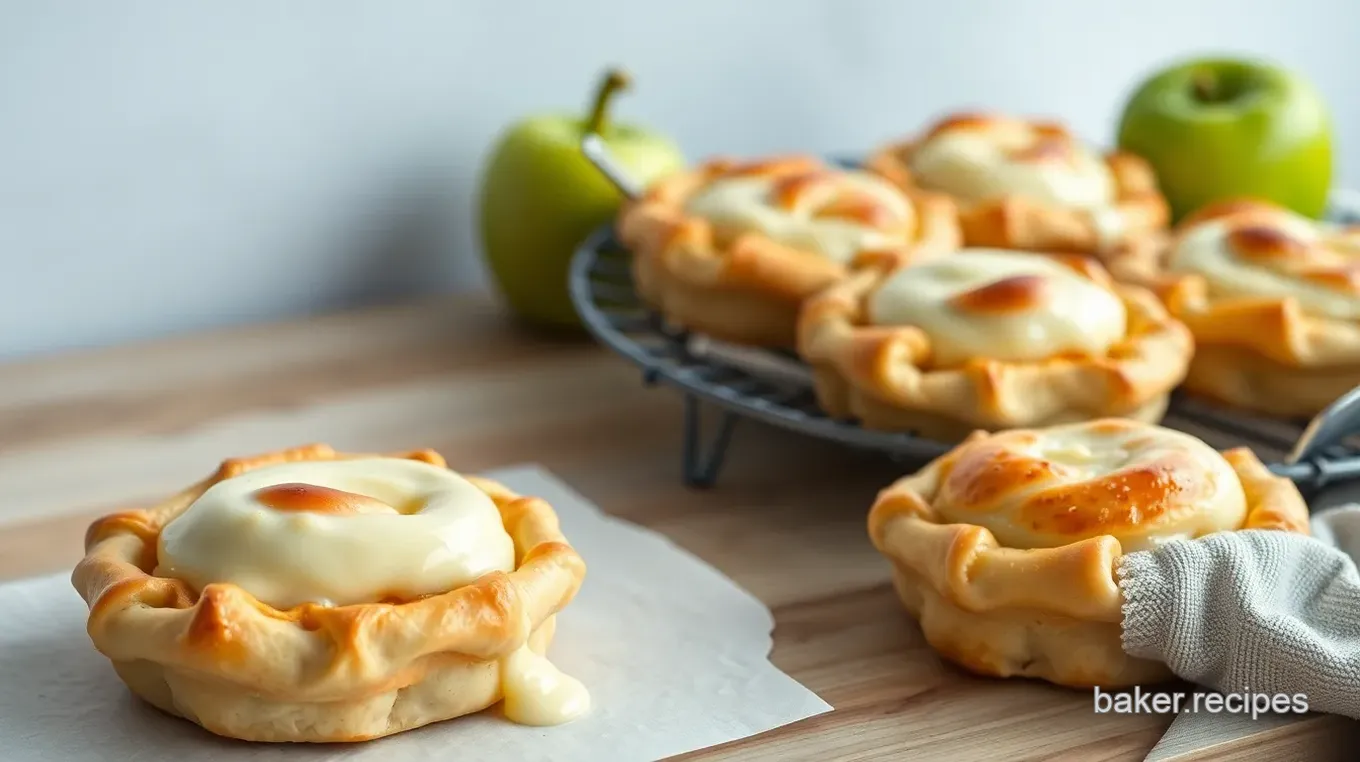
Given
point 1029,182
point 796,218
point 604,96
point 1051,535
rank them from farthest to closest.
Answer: point 604,96
point 1029,182
point 796,218
point 1051,535

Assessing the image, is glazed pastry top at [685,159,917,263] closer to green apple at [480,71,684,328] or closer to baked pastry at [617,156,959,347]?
baked pastry at [617,156,959,347]

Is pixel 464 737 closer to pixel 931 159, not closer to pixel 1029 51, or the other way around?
pixel 931 159

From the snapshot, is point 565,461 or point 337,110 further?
point 337,110

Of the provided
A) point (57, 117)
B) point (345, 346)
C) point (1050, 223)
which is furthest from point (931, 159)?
point (57, 117)

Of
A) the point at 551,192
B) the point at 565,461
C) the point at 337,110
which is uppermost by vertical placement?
the point at 337,110

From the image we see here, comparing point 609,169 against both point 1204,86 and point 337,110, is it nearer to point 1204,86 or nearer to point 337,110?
point 337,110

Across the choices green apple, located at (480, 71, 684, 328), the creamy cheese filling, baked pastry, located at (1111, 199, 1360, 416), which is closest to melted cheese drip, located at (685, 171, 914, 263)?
green apple, located at (480, 71, 684, 328)

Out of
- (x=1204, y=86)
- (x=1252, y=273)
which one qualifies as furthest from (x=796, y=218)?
(x=1204, y=86)
